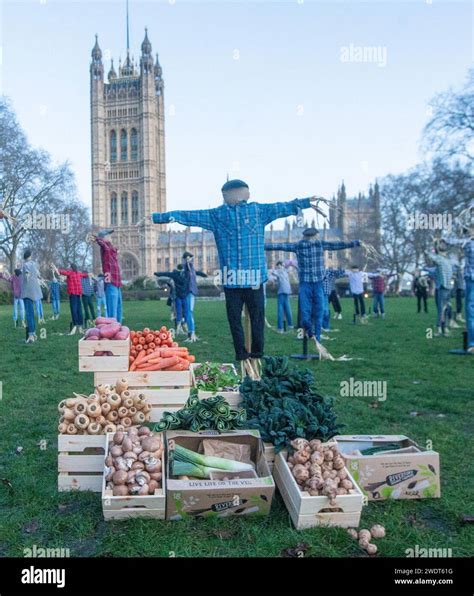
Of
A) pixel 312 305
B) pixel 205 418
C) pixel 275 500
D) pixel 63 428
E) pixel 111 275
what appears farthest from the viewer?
pixel 111 275

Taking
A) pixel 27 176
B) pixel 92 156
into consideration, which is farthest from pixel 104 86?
pixel 27 176

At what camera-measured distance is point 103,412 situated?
466 cm

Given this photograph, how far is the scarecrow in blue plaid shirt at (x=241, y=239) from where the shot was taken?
645cm

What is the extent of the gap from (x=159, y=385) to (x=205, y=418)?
1.12 m

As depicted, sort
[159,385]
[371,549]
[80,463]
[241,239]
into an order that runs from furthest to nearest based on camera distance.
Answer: [241,239] < [159,385] < [80,463] < [371,549]

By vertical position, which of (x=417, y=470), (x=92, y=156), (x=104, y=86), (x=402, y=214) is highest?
(x=104, y=86)

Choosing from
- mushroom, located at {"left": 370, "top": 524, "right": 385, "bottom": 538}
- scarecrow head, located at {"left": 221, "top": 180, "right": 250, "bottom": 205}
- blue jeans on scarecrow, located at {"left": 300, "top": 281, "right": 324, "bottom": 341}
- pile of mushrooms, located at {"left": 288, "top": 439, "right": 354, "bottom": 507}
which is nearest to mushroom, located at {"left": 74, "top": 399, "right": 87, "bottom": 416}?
pile of mushrooms, located at {"left": 288, "top": 439, "right": 354, "bottom": 507}

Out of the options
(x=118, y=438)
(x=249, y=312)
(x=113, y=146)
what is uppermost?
(x=113, y=146)

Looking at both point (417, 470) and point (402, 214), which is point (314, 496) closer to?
point (417, 470)

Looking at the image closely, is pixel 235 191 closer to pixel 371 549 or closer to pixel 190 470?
pixel 190 470

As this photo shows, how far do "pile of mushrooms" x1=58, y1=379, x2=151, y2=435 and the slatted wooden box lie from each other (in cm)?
39

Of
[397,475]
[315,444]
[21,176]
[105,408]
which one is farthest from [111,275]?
[21,176]

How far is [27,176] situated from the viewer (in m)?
46.3

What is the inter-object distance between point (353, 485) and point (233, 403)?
1986 mm
